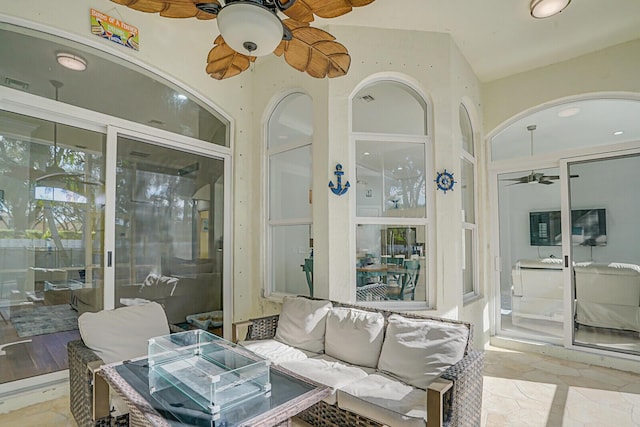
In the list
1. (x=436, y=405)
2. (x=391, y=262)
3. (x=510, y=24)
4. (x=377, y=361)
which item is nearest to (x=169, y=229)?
(x=391, y=262)

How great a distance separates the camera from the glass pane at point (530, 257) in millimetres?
4160

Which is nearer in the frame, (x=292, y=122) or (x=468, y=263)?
(x=292, y=122)

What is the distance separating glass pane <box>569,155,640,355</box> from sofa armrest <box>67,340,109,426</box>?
4633 mm

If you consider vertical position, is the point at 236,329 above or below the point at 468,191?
below

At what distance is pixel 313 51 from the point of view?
77.4 inches

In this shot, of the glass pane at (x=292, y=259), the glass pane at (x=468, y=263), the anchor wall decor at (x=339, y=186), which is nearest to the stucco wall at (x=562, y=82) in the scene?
the glass pane at (x=468, y=263)

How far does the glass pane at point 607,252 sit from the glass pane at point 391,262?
6.45 feet

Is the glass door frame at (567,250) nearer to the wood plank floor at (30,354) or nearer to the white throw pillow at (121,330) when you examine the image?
the white throw pillow at (121,330)

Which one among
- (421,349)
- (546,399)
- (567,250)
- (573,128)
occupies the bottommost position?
(546,399)

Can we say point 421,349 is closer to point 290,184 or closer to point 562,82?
point 290,184

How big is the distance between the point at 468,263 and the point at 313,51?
132 inches

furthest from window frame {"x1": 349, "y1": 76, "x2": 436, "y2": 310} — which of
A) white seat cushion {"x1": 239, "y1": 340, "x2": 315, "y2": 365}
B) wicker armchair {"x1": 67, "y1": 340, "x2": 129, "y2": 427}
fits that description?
wicker armchair {"x1": 67, "y1": 340, "x2": 129, "y2": 427}

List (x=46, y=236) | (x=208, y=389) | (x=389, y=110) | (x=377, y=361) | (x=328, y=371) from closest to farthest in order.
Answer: (x=208, y=389)
(x=328, y=371)
(x=377, y=361)
(x=46, y=236)
(x=389, y=110)

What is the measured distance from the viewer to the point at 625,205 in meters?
3.73
